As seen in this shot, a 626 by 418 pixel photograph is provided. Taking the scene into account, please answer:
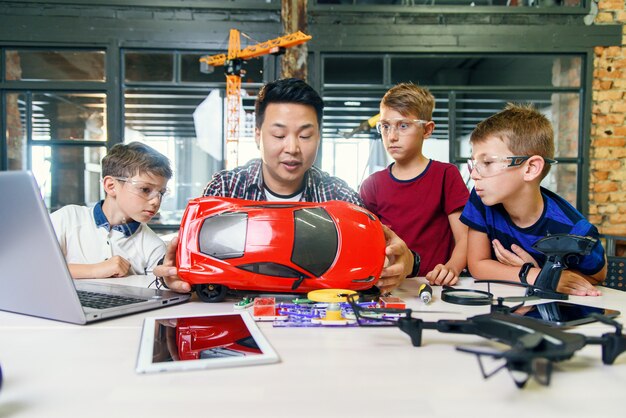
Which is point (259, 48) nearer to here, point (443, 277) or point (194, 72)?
point (194, 72)

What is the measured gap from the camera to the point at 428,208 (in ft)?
5.54

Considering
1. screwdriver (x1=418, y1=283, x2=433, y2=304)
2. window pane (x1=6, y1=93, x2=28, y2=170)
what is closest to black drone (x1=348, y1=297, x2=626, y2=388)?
screwdriver (x1=418, y1=283, x2=433, y2=304)

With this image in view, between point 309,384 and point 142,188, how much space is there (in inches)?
48.1

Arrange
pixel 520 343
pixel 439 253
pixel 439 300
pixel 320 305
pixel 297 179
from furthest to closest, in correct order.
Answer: pixel 439 253
pixel 297 179
pixel 439 300
pixel 320 305
pixel 520 343

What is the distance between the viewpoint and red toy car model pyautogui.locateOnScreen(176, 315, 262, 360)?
1.75ft

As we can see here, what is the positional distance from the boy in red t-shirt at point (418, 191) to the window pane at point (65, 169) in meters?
3.35

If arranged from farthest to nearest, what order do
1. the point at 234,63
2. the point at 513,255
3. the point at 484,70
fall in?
the point at 484,70 < the point at 234,63 < the point at 513,255

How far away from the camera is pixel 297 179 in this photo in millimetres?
1434

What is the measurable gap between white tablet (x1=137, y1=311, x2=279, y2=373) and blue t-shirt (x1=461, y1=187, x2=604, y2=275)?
0.93 metres

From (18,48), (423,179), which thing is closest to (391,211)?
(423,179)

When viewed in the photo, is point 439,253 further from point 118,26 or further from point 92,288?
point 118,26

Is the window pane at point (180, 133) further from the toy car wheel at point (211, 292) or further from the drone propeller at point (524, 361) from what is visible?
the drone propeller at point (524, 361)

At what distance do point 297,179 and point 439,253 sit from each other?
0.67 meters

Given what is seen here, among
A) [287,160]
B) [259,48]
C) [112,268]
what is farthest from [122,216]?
[259,48]
